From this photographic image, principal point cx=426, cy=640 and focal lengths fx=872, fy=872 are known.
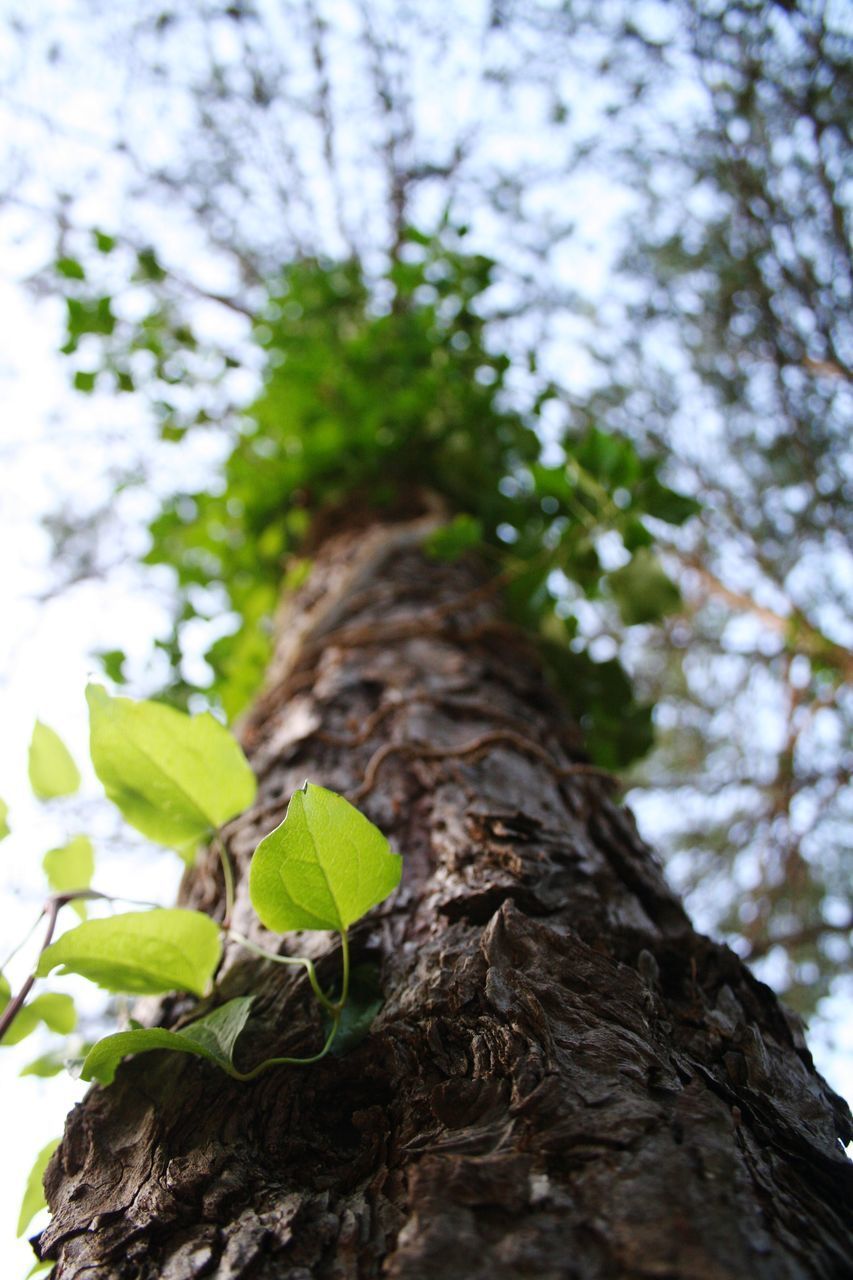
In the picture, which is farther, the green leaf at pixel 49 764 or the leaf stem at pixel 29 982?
the green leaf at pixel 49 764

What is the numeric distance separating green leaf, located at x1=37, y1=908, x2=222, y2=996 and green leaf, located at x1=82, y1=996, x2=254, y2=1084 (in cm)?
6

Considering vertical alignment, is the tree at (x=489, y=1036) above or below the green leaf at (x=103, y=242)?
below

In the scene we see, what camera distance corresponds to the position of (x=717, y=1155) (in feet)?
Result: 1.30

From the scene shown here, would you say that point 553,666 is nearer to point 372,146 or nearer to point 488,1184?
point 488,1184

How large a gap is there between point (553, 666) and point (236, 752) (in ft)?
2.29

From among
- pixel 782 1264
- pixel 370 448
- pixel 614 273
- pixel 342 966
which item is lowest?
pixel 782 1264

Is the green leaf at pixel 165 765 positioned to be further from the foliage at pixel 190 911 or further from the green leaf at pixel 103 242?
the green leaf at pixel 103 242

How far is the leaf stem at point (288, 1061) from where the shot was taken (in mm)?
530

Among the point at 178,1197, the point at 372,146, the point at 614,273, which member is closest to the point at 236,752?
the point at 178,1197

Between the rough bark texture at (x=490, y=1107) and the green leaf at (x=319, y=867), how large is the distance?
0.27 feet

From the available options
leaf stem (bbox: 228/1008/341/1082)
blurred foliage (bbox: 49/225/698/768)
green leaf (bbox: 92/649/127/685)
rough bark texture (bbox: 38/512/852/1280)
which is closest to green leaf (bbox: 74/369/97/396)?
blurred foliage (bbox: 49/225/698/768)

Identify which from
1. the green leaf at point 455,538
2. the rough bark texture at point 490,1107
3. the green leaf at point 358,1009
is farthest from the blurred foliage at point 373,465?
the green leaf at point 358,1009

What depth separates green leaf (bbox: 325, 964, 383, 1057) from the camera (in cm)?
56

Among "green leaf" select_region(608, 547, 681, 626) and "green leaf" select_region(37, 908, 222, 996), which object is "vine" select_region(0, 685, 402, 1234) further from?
"green leaf" select_region(608, 547, 681, 626)
